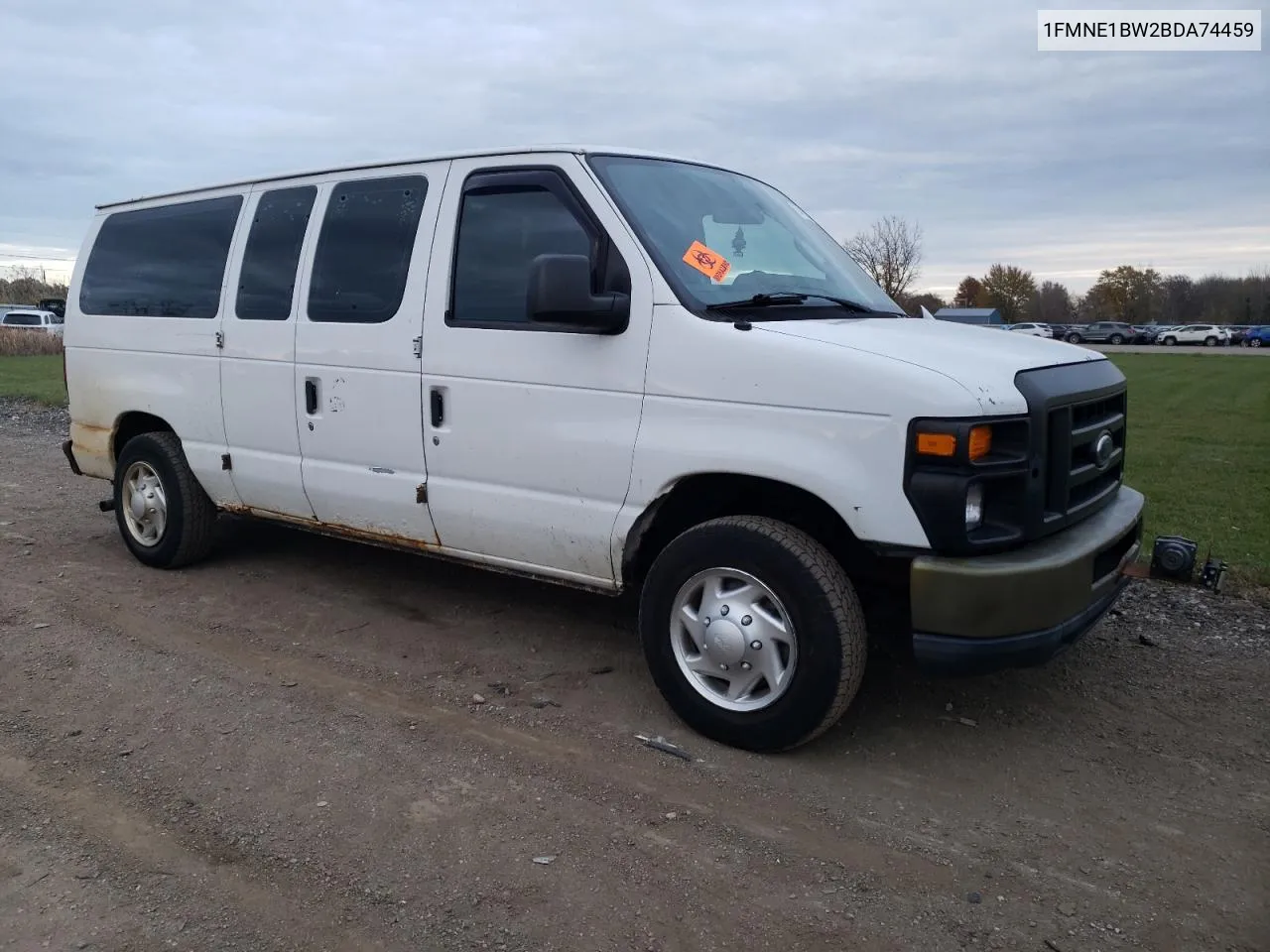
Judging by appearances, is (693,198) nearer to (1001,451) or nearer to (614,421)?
(614,421)

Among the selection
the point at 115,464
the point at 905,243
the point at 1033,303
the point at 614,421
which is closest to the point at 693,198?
the point at 614,421

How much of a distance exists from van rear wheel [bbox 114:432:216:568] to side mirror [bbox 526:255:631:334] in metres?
3.07

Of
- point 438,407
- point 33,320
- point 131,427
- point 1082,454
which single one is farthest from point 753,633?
point 33,320

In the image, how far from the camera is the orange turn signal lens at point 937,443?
10.7 feet

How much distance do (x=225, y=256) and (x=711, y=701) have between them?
366cm

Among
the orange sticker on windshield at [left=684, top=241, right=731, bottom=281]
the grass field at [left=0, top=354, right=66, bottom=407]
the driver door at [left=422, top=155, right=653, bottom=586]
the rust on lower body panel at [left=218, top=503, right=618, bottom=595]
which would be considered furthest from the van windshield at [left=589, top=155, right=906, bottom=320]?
the grass field at [left=0, top=354, right=66, bottom=407]

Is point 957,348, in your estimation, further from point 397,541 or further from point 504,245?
point 397,541

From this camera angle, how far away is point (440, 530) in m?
4.69

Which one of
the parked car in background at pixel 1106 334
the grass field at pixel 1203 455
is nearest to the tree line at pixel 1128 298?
the parked car in background at pixel 1106 334

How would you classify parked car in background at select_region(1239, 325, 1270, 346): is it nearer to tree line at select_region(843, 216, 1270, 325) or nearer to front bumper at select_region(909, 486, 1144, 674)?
tree line at select_region(843, 216, 1270, 325)

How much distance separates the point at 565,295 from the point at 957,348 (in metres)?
1.44

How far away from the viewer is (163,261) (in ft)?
19.5

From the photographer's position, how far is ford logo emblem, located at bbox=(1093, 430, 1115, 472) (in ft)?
12.7

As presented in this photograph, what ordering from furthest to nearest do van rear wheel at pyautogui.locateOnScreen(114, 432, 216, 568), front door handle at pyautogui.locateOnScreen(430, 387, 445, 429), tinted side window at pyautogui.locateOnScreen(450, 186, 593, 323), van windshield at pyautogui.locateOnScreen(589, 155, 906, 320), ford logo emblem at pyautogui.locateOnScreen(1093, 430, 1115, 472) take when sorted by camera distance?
van rear wheel at pyautogui.locateOnScreen(114, 432, 216, 568)
front door handle at pyautogui.locateOnScreen(430, 387, 445, 429)
tinted side window at pyautogui.locateOnScreen(450, 186, 593, 323)
van windshield at pyautogui.locateOnScreen(589, 155, 906, 320)
ford logo emblem at pyautogui.locateOnScreen(1093, 430, 1115, 472)
